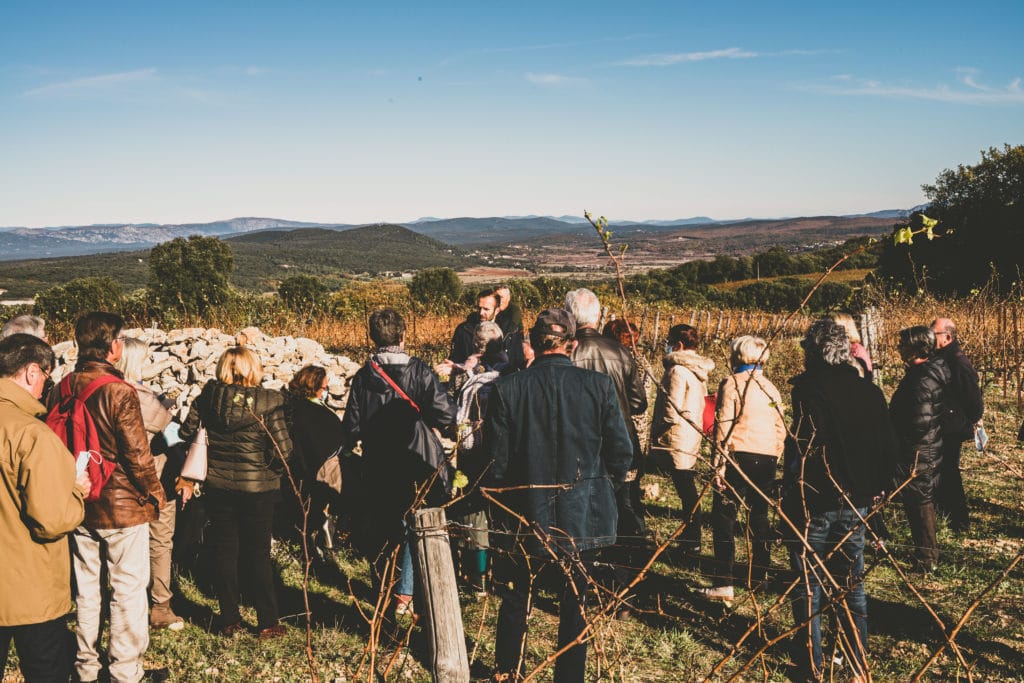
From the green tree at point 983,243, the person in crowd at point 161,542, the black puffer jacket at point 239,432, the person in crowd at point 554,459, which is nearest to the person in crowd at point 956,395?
the person in crowd at point 554,459

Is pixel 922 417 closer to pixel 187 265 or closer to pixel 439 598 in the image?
pixel 439 598

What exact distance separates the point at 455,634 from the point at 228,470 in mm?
2019

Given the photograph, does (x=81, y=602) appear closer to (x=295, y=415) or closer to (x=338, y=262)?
(x=295, y=415)

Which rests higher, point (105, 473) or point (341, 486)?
point (105, 473)

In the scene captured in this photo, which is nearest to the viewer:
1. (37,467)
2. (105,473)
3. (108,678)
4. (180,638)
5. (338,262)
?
(37,467)

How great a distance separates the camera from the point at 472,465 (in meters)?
4.19

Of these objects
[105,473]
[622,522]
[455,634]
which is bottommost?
[622,522]

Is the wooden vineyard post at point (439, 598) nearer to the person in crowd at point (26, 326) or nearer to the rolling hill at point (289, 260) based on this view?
the person in crowd at point (26, 326)

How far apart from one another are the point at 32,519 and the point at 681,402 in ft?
11.4

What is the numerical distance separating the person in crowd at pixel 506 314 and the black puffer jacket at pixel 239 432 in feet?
8.81

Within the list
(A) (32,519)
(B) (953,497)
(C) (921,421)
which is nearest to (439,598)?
(A) (32,519)

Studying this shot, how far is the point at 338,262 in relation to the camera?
383 ft

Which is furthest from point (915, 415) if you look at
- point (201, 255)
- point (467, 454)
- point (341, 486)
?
point (201, 255)

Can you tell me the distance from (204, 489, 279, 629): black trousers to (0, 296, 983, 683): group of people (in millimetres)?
12
